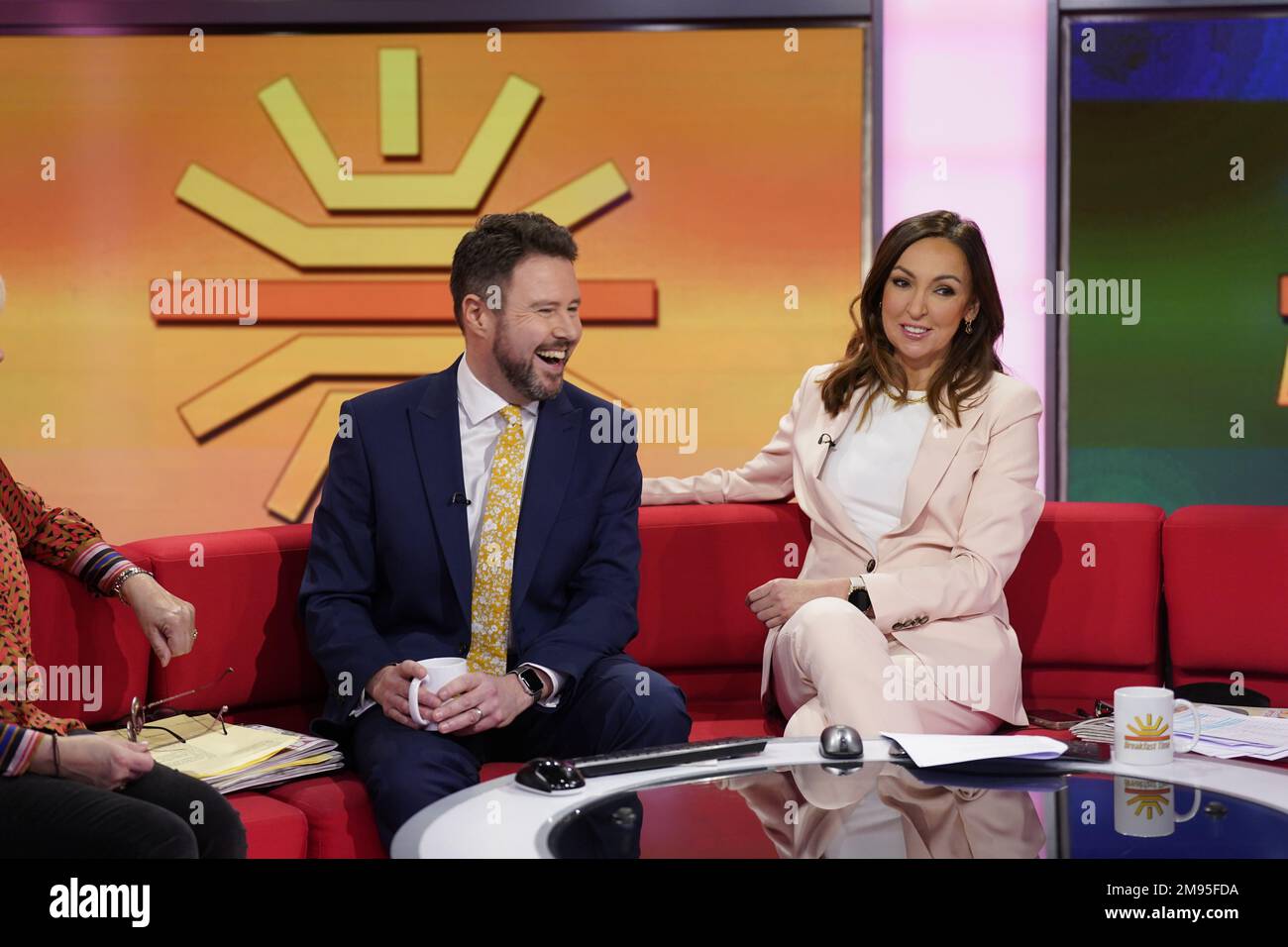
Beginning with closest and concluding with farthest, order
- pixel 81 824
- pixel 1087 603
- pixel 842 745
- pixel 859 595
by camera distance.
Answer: pixel 81 824, pixel 842 745, pixel 859 595, pixel 1087 603

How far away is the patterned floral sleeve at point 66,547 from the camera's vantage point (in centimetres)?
264

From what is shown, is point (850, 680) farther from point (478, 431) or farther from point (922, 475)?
point (478, 431)

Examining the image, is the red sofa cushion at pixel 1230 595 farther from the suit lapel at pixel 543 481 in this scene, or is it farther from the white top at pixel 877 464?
the suit lapel at pixel 543 481

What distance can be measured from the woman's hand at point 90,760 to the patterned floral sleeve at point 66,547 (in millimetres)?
582

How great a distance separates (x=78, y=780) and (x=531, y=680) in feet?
2.79

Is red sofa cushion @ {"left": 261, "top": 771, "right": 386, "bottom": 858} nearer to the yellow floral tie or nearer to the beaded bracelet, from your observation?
the yellow floral tie

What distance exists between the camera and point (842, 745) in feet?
7.11

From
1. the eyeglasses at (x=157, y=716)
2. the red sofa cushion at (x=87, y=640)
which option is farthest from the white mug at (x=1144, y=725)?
the red sofa cushion at (x=87, y=640)

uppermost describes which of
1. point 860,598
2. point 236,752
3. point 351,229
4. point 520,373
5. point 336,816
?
point 351,229

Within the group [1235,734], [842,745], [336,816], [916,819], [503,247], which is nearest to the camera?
[916,819]

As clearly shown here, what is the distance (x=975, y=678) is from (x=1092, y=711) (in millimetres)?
365

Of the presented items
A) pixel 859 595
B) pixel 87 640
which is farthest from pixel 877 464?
pixel 87 640

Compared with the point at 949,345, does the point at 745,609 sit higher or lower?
lower
